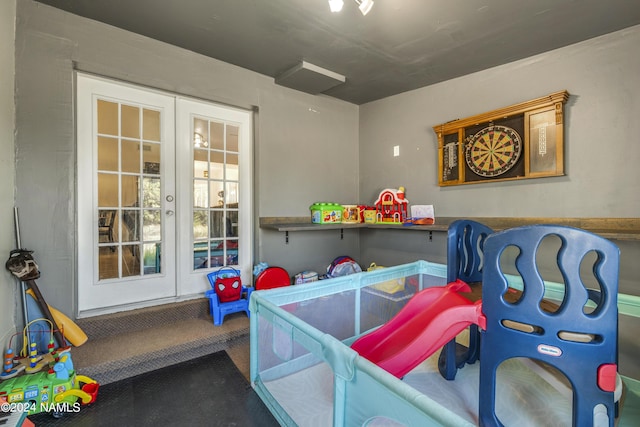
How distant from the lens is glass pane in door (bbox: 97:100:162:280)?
228 cm

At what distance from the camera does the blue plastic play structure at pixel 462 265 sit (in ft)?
5.70

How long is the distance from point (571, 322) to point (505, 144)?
6.58ft

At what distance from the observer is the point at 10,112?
1844 mm

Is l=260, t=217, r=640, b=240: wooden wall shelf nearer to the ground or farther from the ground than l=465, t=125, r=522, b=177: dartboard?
nearer to the ground

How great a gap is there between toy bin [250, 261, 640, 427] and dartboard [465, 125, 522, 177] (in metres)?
1.18

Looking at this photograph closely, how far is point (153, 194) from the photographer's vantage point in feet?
8.11

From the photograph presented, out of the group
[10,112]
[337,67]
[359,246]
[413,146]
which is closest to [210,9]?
[337,67]

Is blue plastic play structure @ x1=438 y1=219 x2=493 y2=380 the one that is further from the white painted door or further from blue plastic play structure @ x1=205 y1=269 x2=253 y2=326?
the white painted door

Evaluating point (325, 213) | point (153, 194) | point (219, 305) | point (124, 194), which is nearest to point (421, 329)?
point (219, 305)

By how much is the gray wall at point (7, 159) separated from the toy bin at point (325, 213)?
2.39 meters

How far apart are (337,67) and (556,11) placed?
1635 millimetres

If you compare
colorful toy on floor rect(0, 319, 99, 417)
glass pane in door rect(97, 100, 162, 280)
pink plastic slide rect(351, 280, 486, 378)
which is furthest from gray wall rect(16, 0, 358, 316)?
pink plastic slide rect(351, 280, 486, 378)

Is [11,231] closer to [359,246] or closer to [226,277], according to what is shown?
[226,277]

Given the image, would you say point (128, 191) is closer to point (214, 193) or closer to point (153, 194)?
point (153, 194)
